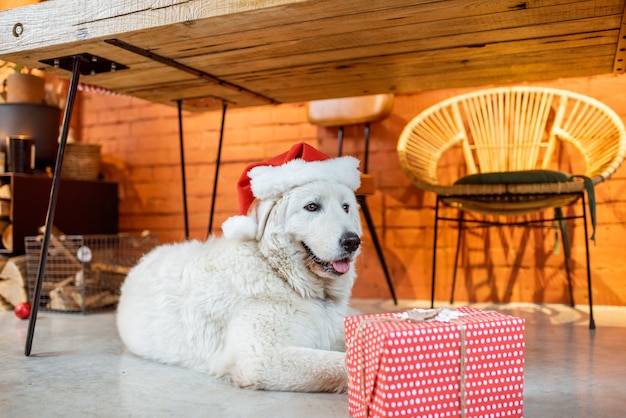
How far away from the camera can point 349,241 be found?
4.50ft

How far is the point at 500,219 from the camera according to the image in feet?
9.21

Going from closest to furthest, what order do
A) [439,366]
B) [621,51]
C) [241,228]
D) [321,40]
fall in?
[439,366] → [241,228] → [321,40] → [621,51]

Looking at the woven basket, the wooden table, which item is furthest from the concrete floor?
the woven basket

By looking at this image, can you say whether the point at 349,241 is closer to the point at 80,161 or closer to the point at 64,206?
the point at 64,206

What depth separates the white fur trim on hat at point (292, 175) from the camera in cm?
146

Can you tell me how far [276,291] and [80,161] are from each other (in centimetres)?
227

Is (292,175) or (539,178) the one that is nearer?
(292,175)

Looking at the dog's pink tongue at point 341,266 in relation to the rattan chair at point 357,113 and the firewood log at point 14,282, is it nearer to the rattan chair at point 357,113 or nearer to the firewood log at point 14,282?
the rattan chair at point 357,113

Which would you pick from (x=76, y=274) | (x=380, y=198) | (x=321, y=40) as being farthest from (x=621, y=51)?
(x=76, y=274)

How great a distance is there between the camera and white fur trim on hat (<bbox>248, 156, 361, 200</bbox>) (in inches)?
57.5

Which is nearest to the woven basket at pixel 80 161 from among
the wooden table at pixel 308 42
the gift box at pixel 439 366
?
the wooden table at pixel 308 42

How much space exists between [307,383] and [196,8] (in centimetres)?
93

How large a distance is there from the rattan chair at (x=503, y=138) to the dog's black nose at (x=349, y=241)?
0.97m

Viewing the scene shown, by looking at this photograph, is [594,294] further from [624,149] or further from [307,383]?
[307,383]
